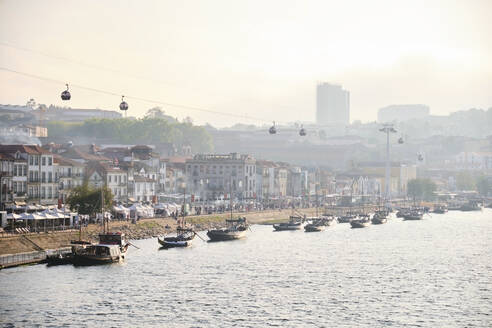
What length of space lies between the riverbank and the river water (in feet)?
13.3

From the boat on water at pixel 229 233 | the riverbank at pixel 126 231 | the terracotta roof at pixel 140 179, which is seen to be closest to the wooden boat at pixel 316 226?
the riverbank at pixel 126 231

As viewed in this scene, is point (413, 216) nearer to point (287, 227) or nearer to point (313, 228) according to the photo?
point (313, 228)

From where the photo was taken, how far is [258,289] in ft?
229

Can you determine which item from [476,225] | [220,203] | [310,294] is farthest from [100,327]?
[476,225]

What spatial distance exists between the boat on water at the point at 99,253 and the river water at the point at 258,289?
3.14 ft

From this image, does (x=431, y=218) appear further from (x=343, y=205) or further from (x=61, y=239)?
(x=61, y=239)

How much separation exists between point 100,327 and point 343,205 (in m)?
141

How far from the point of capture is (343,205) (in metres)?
195

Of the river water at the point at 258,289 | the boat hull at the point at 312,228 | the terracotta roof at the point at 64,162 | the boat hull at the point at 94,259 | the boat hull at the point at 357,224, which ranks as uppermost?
the terracotta roof at the point at 64,162

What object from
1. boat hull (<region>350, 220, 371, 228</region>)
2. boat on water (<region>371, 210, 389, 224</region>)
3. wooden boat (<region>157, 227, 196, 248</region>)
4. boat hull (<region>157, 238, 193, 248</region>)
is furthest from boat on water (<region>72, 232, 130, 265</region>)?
boat on water (<region>371, 210, 389, 224</region>)

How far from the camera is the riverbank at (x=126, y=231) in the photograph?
263 ft

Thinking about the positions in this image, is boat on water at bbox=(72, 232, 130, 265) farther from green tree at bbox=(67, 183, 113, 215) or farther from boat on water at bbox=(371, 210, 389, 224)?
boat on water at bbox=(371, 210, 389, 224)

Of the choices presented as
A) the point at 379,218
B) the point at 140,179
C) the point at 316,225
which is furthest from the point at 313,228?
the point at 379,218

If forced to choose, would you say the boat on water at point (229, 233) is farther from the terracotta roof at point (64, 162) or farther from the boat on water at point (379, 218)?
the boat on water at point (379, 218)
